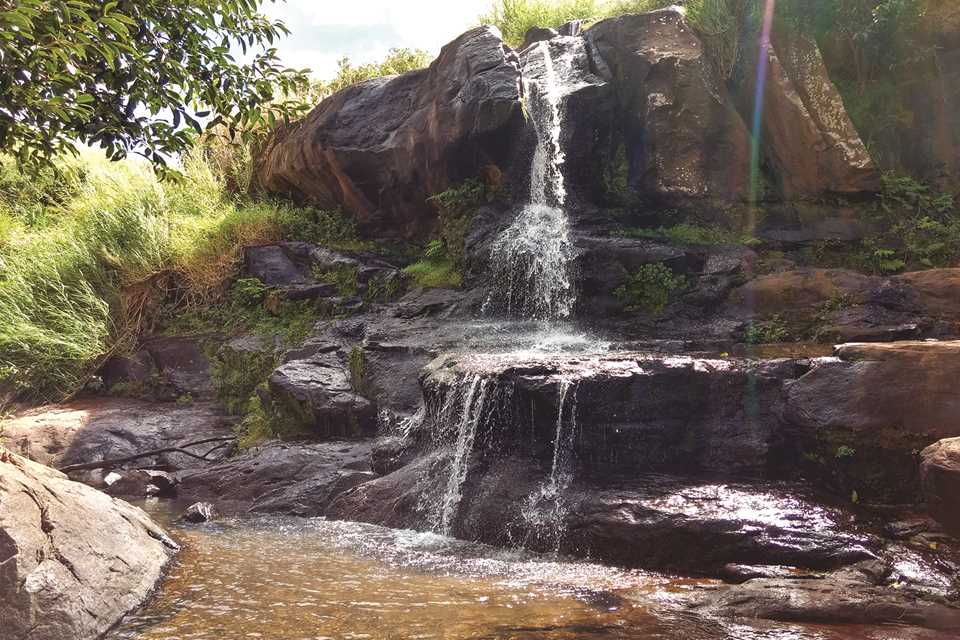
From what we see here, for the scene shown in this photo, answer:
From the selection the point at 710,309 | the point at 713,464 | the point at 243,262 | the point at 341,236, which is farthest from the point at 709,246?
the point at 243,262

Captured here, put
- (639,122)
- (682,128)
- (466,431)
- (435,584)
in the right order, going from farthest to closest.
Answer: (639,122) → (682,128) → (466,431) → (435,584)

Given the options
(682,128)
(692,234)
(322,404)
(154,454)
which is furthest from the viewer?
(682,128)

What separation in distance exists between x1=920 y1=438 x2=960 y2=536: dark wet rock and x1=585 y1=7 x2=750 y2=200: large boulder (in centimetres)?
625

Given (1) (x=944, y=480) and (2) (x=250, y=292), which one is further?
(2) (x=250, y=292)

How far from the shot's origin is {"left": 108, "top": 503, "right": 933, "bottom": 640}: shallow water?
139 inches

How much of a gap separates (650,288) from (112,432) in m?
6.79

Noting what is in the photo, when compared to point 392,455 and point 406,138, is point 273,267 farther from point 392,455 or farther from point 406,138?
point 392,455

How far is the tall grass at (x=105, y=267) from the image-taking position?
391 inches

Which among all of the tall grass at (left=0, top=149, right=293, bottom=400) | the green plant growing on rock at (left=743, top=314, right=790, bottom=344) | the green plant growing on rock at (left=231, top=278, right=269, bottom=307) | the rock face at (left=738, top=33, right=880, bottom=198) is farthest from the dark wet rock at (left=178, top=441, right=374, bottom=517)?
the rock face at (left=738, top=33, right=880, bottom=198)

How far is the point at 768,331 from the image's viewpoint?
754 cm

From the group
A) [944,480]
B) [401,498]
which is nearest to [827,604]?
[944,480]

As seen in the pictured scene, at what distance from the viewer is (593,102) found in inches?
402

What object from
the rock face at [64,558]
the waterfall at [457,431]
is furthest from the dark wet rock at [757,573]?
the rock face at [64,558]

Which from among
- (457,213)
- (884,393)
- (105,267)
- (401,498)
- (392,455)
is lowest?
(401,498)
